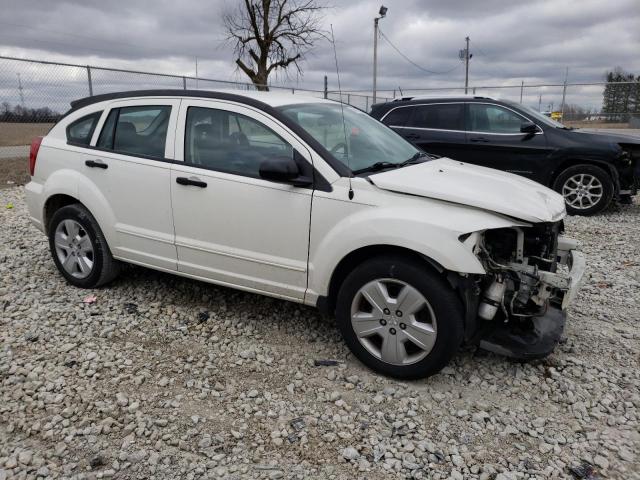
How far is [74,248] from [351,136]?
2644 mm

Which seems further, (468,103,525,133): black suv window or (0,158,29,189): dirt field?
(0,158,29,189): dirt field

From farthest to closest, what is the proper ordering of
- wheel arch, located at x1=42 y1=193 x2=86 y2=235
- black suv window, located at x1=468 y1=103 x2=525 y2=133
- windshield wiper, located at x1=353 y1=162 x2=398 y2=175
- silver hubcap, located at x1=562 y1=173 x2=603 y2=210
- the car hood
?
1. black suv window, located at x1=468 y1=103 x2=525 y2=133
2. silver hubcap, located at x1=562 y1=173 x2=603 y2=210
3. wheel arch, located at x1=42 y1=193 x2=86 y2=235
4. windshield wiper, located at x1=353 y1=162 x2=398 y2=175
5. the car hood

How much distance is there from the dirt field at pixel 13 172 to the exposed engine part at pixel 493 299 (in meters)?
9.72

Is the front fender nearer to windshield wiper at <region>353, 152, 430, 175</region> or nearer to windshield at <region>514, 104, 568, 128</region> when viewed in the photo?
windshield wiper at <region>353, 152, 430, 175</region>

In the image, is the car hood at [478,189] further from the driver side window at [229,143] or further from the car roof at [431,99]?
the car roof at [431,99]

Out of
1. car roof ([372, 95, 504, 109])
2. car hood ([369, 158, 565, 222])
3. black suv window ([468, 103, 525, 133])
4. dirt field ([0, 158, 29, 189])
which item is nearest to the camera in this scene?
car hood ([369, 158, 565, 222])

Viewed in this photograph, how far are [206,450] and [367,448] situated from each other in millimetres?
842

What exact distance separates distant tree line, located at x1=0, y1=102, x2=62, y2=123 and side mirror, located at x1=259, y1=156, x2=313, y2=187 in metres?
8.39

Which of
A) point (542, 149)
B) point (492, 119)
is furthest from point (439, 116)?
point (542, 149)

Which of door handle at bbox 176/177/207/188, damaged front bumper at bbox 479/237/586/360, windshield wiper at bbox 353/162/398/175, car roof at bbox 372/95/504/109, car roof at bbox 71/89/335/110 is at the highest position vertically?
car roof at bbox 372/95/504/109

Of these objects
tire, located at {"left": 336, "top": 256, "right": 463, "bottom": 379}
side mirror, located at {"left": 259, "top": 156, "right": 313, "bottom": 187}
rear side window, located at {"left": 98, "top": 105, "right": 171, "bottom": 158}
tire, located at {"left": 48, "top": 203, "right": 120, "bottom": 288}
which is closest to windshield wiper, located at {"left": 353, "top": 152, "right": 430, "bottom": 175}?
side mirror, located at {"left": 259, "top": 156, "right": 313, "bottom": 187}

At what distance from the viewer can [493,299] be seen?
3111 millimetres

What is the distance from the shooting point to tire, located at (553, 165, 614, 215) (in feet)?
25.4

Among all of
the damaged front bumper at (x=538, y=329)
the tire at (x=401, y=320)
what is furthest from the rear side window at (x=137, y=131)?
the damaged front bumper at (x=538, y=329)
